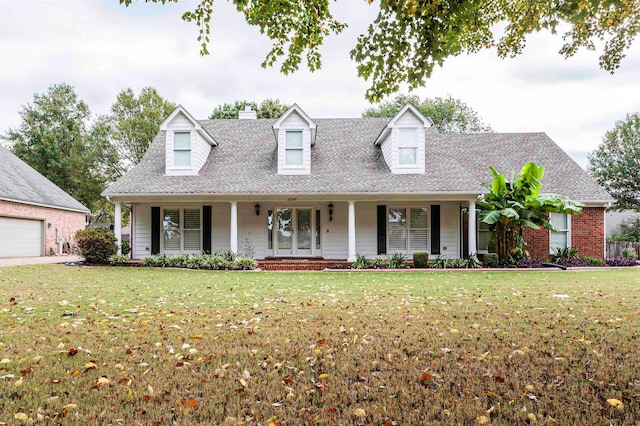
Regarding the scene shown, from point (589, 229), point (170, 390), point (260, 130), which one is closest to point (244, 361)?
point (170, 390)

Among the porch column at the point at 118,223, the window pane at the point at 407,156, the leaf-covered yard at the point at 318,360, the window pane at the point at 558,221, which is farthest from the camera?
the window pane at the point at 558,221

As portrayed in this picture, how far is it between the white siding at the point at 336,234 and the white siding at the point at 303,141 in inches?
79.5

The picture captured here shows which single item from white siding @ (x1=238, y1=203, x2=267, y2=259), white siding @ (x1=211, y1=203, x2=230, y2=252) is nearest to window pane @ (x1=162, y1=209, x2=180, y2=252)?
white siding @ (x1=211, y1=203, x2=230, y2=252)

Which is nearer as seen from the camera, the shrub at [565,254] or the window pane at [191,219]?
the shrub at [565,254]

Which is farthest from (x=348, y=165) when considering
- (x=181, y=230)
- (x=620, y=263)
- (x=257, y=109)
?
(x=257, y=109)

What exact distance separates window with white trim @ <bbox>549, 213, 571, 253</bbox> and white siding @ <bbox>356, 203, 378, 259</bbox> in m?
7.28

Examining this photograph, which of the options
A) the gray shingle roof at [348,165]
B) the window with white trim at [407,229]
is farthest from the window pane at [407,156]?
the window with white trim at [407,229]

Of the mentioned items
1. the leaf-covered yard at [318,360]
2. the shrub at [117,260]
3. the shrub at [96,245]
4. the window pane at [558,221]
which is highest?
the window pane at [558,221]

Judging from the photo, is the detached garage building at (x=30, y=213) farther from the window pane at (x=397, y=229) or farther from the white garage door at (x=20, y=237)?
the window pane at (x=397, y=229)

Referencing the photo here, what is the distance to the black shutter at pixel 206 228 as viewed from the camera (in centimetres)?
1556

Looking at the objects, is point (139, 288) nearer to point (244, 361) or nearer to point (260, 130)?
point (244, 361)

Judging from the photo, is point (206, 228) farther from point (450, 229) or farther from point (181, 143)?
point (450, 229)

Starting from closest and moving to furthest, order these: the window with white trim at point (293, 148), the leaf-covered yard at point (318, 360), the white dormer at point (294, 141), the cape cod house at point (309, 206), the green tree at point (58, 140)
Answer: the leaf-covered yard at point (318, 360), the cape cod house at point (309, 206), the white dormer at point (294, 141), the window with white trim at point (293, 148), the green tree at point (58, 140)

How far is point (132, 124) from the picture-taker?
3120 cm
